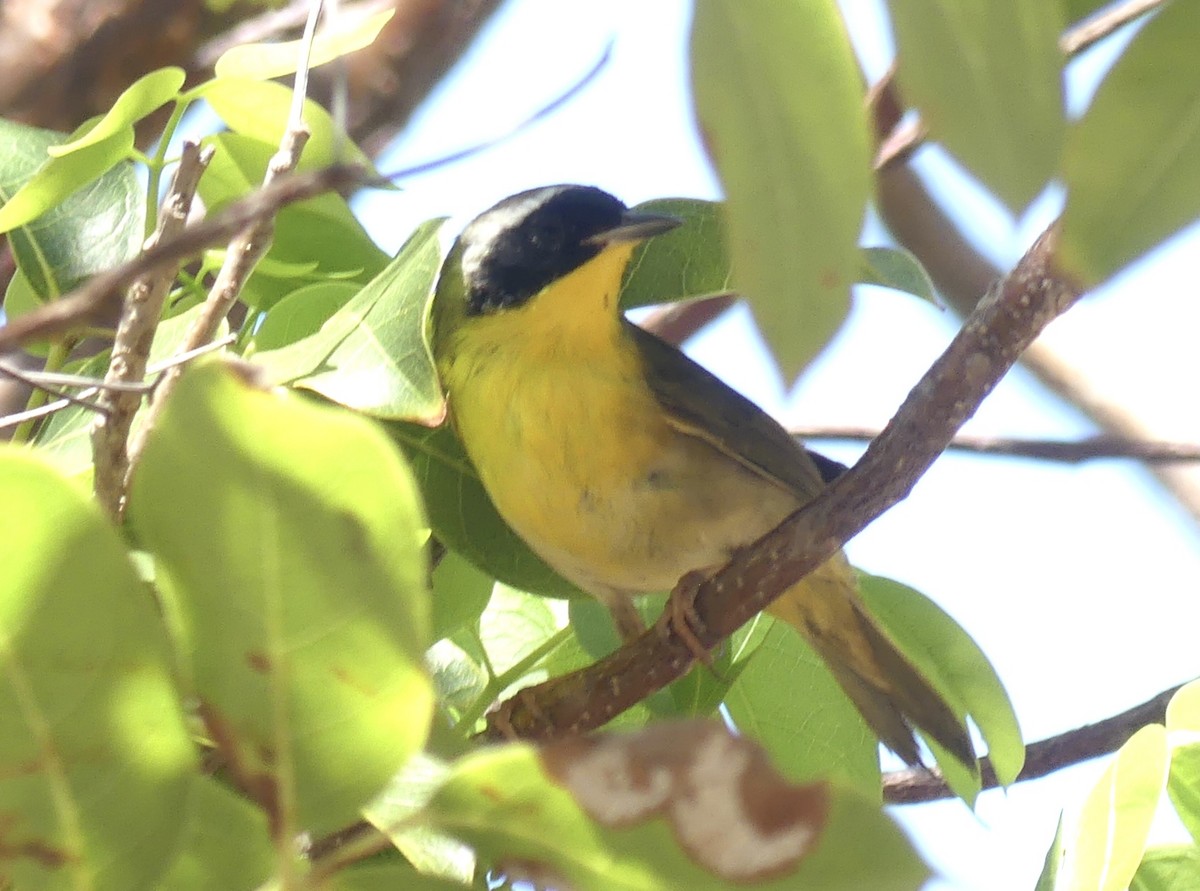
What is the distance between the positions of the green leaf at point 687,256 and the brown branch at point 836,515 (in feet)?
1.25

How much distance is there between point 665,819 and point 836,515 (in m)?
0.81

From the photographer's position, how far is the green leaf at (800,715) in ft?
5.69

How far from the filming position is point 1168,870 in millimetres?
1396

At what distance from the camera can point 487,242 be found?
9.40 feet

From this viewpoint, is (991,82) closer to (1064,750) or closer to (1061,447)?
(1064,750)

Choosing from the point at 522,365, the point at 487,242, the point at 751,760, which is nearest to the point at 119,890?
the point at 751,760

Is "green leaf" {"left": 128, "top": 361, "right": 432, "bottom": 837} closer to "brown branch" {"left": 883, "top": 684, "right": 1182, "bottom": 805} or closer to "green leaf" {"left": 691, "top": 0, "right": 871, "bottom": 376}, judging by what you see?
"green leaf" {"left": 691, "top": 0, "right": 871, "bottom": 376}

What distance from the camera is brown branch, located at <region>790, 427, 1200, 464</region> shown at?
2.08 metres

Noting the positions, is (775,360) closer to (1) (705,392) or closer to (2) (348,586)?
A: (2) (348,586)

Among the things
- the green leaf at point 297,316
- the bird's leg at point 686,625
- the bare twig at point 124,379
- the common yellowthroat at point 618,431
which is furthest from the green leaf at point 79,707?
the common yellowthroat at point 618,431

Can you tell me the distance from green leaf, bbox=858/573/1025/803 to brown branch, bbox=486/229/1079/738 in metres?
0.26

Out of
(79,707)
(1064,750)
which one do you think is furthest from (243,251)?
(1064,750)

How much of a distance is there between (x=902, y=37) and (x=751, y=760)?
1.22ft

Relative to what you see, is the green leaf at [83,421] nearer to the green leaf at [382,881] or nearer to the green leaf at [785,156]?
the green leaf at [382,881]
